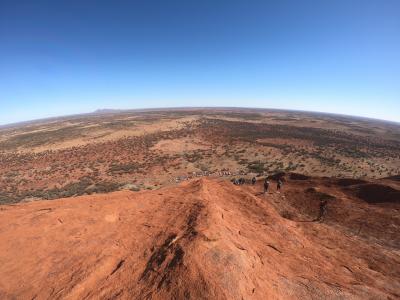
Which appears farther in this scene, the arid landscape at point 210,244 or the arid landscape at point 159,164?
the arid landscape at point 159,164

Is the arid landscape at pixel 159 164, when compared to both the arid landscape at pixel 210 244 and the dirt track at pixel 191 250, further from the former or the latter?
the dirt track at pixel 191 250

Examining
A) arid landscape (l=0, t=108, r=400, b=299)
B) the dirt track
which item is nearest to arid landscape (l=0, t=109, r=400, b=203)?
arid landscape (l=0, t=108, r=400, b=299)

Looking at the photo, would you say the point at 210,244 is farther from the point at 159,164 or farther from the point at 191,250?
the point at 159,164

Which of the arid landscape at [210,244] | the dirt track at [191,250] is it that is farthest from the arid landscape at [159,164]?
the dirt track at [191,250]

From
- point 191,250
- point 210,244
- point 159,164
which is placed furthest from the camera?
point 159,164

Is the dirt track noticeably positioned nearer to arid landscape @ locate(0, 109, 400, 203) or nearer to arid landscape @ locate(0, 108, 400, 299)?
arid landscape @ locate(0, 108, 400, 299)

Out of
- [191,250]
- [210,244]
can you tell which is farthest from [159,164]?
[191,250]

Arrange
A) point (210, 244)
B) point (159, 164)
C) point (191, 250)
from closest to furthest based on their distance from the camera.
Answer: point (191, 250) < point (210, 244) < point (159, 164)

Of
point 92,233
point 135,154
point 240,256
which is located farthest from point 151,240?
point 135,154
